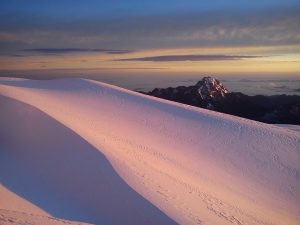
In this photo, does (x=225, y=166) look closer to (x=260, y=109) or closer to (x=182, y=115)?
(x=182, y=115)

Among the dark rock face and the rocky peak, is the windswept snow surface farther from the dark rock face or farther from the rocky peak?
the rocky peak

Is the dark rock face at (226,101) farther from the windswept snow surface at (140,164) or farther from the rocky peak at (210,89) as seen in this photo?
the windswept snow surface at (140,164)

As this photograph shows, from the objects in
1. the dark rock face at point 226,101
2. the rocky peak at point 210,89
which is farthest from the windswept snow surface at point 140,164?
the rocky peak at point 210,89

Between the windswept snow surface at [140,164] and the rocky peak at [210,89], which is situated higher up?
the windswept snow surface at [140,164]

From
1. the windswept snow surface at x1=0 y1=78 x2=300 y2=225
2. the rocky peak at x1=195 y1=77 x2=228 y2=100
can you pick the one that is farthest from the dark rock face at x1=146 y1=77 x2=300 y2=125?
the windswept snow surface at x1=0 y1=78 x2=300 y2=225

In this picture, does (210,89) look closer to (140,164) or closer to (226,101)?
(226,101)
